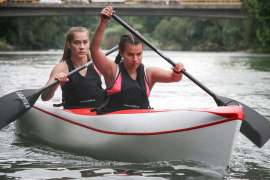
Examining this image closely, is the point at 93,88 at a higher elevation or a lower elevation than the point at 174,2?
lower

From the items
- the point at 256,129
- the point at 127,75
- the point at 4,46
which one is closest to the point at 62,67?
the point at 127,75

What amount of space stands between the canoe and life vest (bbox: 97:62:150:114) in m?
0.15

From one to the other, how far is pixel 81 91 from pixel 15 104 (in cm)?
77

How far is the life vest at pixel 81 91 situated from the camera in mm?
4688

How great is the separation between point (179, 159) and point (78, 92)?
1.70 m

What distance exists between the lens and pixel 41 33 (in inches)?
1617

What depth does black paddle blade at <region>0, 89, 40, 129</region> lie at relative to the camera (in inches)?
167

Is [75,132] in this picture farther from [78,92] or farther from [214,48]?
[214,48]

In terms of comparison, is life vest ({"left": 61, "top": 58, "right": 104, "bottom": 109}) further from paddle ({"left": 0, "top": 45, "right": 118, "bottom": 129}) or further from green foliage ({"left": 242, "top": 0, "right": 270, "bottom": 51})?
green foliage ({"left": 242, "top": 0, "right": 270, "bottom": 51})

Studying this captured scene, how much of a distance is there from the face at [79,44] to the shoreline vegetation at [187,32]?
26.2 metres

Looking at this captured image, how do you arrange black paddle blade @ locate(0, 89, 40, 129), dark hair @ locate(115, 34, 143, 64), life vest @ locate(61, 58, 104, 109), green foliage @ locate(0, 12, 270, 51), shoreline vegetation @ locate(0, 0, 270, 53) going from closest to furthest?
1. dark hair @ locate(115, 34, 143, 64)
2. black paddle blade @ locate(0, 89, 40, 129)
3. life vest @ locate(61, 58, 104, 109)
4. shoreline vegetation @ locate(0, 0, 270, 53)
5. green foliage @ locate(0, 12, 270, 51)

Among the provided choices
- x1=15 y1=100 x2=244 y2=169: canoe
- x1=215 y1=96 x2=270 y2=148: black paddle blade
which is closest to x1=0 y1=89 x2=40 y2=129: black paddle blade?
x1=15 y1=100 x2=244 y2=169: canoe

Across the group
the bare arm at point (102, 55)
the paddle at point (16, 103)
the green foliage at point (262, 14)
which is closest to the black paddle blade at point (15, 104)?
the paddle at point (16, 103)

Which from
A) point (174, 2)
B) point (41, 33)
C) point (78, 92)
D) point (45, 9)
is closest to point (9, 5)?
point (45, 9)
